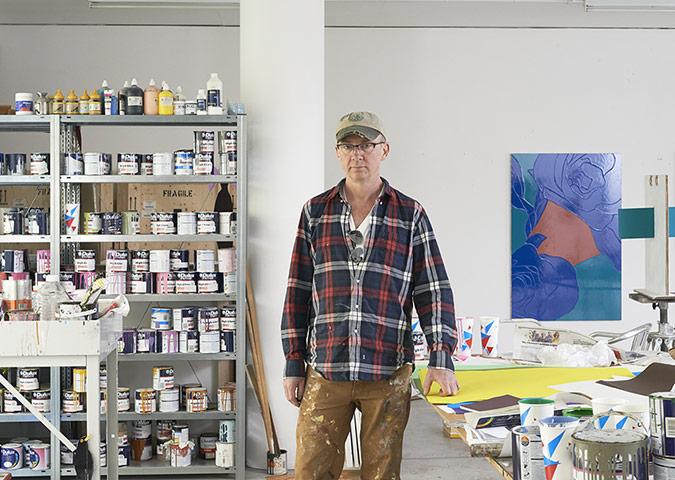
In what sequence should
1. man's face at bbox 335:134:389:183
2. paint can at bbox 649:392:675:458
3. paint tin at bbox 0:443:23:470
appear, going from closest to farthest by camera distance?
paint can at bbox 649:392:675:458, man's face at bbox 335:134:389:183, paint tin at bbox 0:443:23:470

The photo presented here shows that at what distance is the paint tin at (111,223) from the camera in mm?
4430

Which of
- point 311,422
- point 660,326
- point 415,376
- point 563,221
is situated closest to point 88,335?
point 311,422

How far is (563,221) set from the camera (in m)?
6.33

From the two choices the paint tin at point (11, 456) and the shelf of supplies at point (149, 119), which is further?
the shelf of supplies at point (149, 119)

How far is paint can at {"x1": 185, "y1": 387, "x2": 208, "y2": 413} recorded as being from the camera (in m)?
4.45

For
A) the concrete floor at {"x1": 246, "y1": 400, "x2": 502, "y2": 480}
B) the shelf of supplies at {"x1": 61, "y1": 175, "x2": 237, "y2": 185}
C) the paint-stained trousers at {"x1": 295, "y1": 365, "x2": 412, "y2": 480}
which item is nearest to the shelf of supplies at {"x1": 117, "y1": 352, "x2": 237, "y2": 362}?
the shelf of supplies at {"x1": 61, "y1": 175, "x2": 237, "y2": 185}

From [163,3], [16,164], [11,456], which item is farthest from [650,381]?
[163,3]

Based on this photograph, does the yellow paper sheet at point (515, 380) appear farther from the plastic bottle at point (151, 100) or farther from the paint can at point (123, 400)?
the plastic bottle at point (151, 100)

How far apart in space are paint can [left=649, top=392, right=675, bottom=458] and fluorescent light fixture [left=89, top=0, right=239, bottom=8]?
181 inches

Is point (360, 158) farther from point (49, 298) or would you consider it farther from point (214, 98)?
point (214, 98)

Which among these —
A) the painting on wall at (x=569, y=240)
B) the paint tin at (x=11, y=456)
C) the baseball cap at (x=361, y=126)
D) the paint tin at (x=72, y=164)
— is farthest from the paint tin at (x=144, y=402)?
the painting on wall at (x=569, y=240)

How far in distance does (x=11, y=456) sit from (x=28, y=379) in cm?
42

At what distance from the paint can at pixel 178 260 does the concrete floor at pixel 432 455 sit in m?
1.56

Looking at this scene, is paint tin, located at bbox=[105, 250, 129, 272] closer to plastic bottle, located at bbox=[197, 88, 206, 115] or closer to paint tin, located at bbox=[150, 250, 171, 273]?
paint tin, located at bbox=[150, 250, 171, 273]
